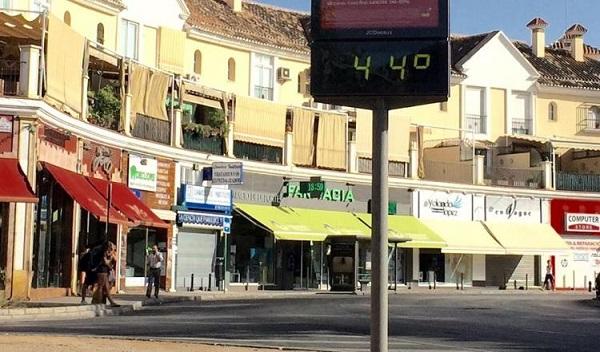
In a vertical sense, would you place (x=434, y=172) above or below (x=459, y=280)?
above

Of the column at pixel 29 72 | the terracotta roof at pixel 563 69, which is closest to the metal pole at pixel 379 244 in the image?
→ the column at pixel 29 72

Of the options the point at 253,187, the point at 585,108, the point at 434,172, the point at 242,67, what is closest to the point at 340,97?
the point at 253,187

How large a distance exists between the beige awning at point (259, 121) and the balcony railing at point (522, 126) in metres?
16.8

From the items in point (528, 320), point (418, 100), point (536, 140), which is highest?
point (536, 140)

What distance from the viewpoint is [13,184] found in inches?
1072

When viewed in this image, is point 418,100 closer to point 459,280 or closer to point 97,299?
point 97,299

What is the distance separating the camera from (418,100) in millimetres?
8578

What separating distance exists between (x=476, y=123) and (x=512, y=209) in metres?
5.19

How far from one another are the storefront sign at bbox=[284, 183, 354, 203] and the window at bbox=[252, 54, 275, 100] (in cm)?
534

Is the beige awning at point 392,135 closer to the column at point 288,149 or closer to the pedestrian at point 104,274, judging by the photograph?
the column at point 288,149

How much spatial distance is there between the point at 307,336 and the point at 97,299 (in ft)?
31.3

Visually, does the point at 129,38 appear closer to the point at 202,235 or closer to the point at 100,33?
the point at 100,33

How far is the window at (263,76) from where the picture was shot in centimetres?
4847

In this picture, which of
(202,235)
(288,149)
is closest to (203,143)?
(202,235)
